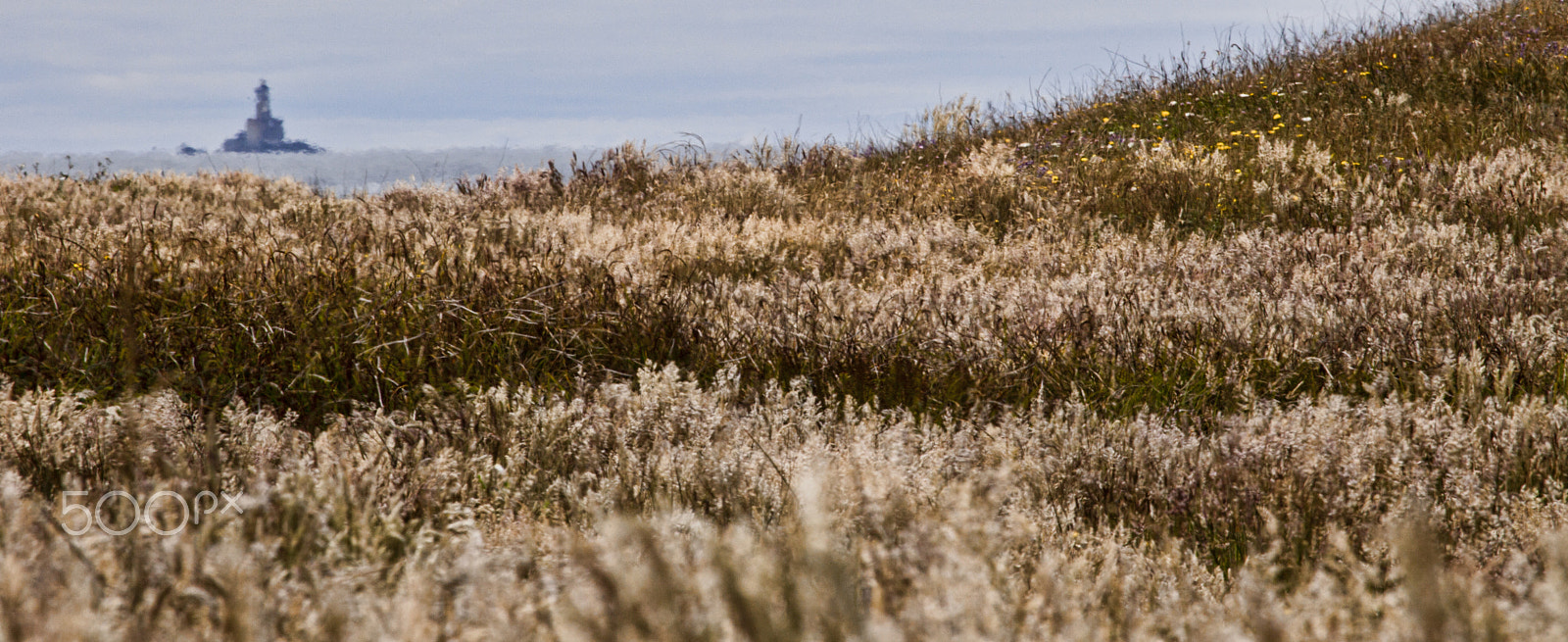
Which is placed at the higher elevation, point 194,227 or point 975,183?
point 975,183

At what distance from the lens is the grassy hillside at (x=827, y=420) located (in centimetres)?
142

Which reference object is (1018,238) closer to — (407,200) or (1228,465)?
(1228,465)

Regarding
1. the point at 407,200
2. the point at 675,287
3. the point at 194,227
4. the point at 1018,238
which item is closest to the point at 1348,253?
the point at 1018,238

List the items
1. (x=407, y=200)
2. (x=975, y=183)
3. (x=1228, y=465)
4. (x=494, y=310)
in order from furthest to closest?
(x=407, y=200) → (x=975, y=183) → (x=494, y=310) → (x=1228, y=465)

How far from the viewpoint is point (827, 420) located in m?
3.17

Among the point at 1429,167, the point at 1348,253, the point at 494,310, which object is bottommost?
the point at 494,310

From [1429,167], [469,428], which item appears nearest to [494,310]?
[469,428]

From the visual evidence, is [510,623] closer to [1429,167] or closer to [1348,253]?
[1348,253]

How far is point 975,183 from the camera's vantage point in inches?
337

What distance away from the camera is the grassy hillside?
4.66ft

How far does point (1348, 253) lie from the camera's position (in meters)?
5.20

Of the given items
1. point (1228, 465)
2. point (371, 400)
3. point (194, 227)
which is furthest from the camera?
point (194, 227)

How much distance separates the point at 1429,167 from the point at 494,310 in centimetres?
710

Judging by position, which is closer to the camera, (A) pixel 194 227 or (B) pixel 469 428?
(B) pixel 469 428
